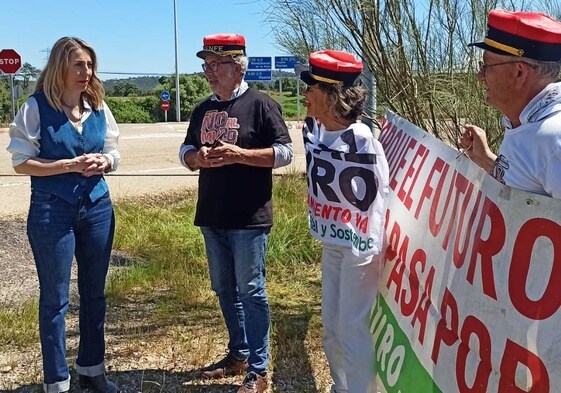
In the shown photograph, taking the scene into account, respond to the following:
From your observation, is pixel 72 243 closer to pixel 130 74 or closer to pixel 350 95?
pixel 350 95

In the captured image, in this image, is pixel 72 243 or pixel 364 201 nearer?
pixel 364 201

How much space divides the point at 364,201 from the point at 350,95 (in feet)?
1.75

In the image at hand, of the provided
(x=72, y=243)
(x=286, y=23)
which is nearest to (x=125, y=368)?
(x=72, y=243)

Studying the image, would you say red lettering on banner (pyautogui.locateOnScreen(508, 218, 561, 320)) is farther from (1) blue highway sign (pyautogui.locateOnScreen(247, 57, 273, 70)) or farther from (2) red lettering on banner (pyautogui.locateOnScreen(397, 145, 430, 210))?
(1) blue highway sign (pyautogui.locateOnScreen(247, 57, 273, 70))

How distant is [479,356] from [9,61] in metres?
24.4

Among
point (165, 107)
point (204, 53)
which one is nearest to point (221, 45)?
point (204, 53)

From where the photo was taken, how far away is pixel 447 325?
7.38 feet

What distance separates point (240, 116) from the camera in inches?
142

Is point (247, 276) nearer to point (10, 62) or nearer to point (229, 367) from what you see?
point (229, 367)

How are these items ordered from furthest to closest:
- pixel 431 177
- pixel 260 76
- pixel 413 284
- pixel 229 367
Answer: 1. pixel 260 76
2. pixel 229 367
3. pixel 431 177
4. pixel 413 284

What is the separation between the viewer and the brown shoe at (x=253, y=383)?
3555 mm

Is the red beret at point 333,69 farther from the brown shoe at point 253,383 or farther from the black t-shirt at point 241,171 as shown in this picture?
the brown shoe at point 253,383

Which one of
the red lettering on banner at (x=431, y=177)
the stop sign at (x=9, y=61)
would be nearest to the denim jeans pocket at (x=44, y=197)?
the red lettering on banner at (x=431, y=177)

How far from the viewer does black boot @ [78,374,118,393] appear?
3.63 m
